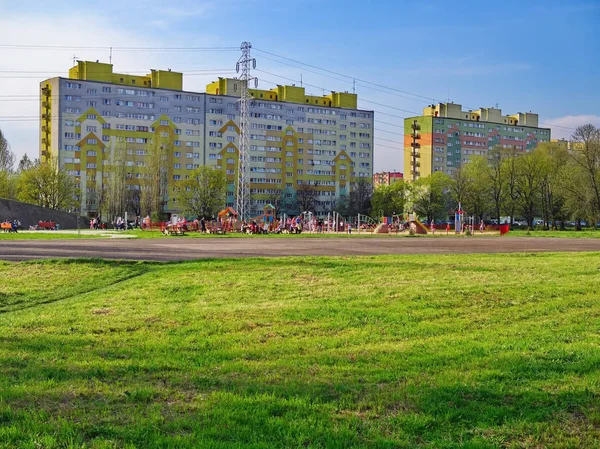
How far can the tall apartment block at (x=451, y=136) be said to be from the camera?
16600cm

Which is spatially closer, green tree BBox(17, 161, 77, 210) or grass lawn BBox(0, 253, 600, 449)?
grass lawn BBox(0, 253, 600, 449)

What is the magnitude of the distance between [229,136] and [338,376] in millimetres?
134962

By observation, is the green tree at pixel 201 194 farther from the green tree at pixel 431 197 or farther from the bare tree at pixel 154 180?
the green tree at pixel 431 197

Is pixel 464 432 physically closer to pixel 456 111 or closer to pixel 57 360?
pixel 57 360

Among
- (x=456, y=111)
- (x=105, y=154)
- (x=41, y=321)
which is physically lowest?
(x=41, y=321)

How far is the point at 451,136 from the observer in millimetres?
166625

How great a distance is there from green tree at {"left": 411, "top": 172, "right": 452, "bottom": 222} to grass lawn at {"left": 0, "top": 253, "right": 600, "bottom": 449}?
104 meters

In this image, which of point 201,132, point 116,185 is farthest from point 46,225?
point 201,132

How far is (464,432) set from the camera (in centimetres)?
562

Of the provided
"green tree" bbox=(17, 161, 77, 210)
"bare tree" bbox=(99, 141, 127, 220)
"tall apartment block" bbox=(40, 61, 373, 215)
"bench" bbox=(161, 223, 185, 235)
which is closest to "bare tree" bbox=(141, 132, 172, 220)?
"tall apartment block" bbox=(40, 61, 373, 215)

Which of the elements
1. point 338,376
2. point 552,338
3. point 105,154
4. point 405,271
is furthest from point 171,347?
point 105,154

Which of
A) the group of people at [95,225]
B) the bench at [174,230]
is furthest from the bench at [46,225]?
the bench at [174,230]

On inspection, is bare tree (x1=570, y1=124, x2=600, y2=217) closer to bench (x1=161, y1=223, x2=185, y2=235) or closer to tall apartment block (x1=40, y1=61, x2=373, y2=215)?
bench (x1=161, y1=223, x2=185, y2=235)

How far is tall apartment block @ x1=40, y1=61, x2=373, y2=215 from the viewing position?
123 meters
